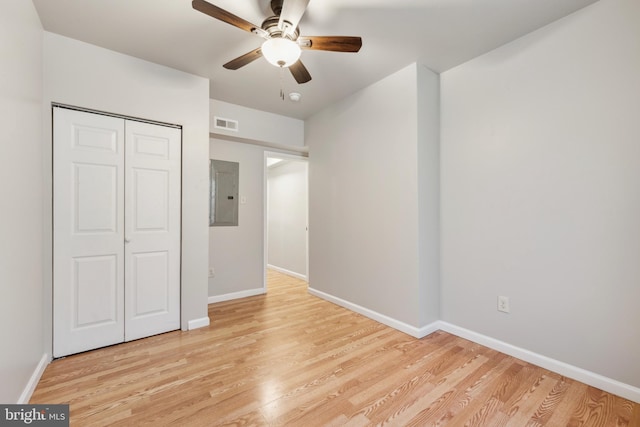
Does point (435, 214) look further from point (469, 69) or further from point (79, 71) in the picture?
point (79, 71)

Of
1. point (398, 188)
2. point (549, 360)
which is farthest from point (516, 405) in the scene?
point (398, 188)

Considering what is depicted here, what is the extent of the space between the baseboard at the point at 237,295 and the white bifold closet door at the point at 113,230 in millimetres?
924

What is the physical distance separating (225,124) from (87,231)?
194 centimetres

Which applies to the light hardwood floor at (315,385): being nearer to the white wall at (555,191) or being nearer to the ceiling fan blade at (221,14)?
the white wall at (555,191)

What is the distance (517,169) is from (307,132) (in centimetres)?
275

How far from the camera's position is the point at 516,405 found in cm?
174

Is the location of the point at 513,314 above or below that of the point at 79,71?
below

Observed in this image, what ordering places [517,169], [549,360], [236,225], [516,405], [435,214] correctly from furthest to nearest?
[236,225] → [435,214] → [517,169] → [549,360] → [516,405]

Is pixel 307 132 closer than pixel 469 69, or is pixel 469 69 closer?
pixel 469 69

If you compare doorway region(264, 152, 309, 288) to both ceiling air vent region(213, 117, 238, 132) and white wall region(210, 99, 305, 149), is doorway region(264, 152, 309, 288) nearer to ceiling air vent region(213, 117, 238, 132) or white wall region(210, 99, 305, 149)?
white wall region(210, 99, 305, 149)

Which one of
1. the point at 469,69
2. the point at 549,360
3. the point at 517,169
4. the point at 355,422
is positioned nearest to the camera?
the point at 355,422

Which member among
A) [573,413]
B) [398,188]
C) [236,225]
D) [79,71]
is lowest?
[573,413]

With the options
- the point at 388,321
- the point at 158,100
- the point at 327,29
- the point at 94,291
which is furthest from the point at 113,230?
the point at 388,321

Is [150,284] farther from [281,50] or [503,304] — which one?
[503,304]
